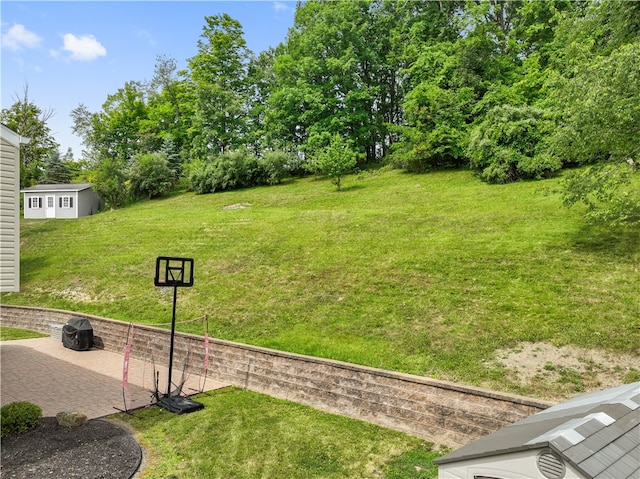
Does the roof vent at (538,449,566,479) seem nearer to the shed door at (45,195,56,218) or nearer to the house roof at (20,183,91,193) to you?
the house roof at (20,183,91,193)

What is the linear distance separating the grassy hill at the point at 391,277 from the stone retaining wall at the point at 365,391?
2.68 feet

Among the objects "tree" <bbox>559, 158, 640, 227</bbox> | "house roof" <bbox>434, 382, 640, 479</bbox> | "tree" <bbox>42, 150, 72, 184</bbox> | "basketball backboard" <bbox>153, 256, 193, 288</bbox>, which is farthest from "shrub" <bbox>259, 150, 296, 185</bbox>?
"house roof" <bbox>434, 382, 640, 479</bbox>

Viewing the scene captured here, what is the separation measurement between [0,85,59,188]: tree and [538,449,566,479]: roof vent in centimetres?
4989

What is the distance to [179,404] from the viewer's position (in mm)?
8461

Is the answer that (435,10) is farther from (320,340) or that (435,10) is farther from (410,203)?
(320,340)

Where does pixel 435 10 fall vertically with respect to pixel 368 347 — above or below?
above

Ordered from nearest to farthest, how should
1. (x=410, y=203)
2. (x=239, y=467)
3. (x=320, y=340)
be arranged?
1. (x=239, y=467)
2. (x=320, y=340)
3. (x=410, y=203)

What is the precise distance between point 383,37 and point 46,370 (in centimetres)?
3720

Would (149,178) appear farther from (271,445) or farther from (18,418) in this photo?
(271,445)

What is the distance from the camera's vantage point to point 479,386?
24.9 ft

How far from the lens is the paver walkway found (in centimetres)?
884

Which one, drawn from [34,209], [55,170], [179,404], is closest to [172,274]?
[179,404]

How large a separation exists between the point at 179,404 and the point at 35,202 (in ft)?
114

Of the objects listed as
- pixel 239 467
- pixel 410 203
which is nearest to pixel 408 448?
pixel 239 467
